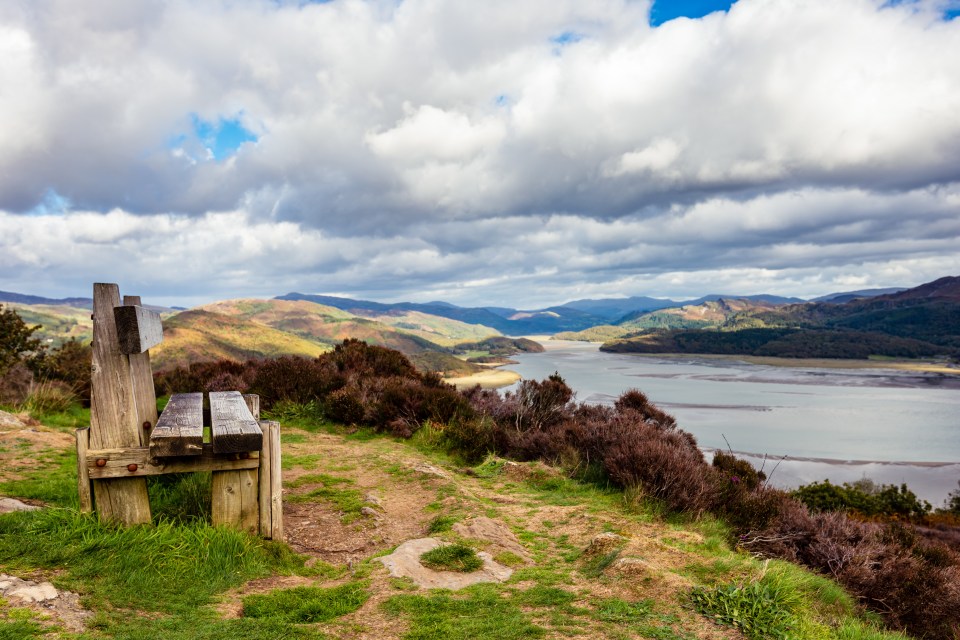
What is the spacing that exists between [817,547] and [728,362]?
114311 mm

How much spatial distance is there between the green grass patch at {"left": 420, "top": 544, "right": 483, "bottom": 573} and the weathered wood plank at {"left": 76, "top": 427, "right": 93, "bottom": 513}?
242 cm

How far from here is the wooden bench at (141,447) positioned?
3.62m

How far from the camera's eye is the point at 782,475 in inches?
1115

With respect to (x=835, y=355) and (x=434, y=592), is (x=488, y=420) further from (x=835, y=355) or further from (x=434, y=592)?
(x=835, y=355)

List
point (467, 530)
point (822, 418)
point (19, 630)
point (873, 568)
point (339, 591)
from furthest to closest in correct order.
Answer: point (822, 418) < point (873, 568) < point (467, 530) < point (339, 591) < point (19, 630)

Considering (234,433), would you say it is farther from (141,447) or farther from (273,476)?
(141,447)

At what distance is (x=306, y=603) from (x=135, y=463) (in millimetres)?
1537

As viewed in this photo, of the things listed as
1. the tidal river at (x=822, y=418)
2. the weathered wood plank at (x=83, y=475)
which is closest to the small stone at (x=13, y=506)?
the weathered wood plank at (x=83, y=475)

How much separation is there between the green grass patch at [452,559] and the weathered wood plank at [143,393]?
2320 mm

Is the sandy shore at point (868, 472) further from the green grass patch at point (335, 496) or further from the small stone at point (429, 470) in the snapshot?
the green grass patch at point (335, 496)

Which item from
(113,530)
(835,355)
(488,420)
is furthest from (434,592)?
(835,355)

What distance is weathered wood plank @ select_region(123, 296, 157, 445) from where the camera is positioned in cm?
391

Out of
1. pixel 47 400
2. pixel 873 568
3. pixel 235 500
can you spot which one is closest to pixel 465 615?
pixel 235 500

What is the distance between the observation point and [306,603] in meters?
3.35
